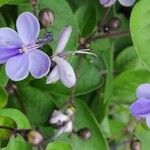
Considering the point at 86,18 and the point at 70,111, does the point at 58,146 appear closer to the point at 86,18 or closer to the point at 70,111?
the point at 70,111

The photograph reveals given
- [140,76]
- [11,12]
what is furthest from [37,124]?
[140,76]

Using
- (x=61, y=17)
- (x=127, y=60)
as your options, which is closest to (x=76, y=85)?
(x=61, y=17)

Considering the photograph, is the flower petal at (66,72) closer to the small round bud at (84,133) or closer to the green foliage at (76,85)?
the green foliage at (76,85)

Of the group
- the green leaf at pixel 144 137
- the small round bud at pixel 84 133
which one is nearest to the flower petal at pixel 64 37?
the small round bud at pixel 84 133

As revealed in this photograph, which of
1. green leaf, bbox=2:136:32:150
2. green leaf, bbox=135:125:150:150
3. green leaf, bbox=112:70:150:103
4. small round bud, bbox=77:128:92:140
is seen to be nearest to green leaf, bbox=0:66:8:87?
green leaf, bbox=2:136:32:150

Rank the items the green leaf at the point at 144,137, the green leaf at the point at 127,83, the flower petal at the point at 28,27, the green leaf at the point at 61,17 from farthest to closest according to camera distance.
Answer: the green leaf at the point at 144,137 < the green leaf at the point at 127,83 < the green leaf at the point at 61,17 < the flower petal at the point at 28,27
